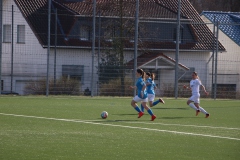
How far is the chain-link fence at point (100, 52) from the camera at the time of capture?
3133 centimetres

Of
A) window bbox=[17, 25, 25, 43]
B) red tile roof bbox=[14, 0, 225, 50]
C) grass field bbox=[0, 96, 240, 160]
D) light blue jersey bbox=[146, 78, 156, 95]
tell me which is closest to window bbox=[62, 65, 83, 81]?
red tile roof bbox=[14, 0, 225, 50]

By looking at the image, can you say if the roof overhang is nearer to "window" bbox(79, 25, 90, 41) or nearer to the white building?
the white building

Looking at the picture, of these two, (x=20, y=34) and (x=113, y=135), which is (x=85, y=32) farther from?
(x=113, y=135)

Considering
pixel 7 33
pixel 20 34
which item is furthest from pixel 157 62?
pixel 7 33

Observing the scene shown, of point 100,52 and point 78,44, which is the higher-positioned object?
Answer: point 78,44

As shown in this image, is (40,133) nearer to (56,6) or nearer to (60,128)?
(60,128)

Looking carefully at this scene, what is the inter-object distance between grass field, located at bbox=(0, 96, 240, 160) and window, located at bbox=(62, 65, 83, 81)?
11.9 meters

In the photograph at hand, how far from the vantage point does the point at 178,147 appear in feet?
39.2

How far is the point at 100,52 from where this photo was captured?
32.9 metres

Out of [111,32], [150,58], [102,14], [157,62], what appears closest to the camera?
[111,32]

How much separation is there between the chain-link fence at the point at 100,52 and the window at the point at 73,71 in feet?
0.19

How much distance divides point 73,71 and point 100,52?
215cm

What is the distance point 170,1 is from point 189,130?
1185 inches

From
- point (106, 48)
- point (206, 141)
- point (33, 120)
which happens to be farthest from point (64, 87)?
point (206, 141)
